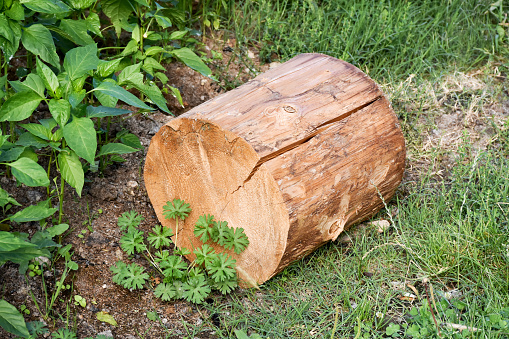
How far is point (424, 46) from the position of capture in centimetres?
404

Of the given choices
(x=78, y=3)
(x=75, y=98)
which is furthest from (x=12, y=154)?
(x=78, y=3)

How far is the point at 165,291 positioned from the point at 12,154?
0.93 metres

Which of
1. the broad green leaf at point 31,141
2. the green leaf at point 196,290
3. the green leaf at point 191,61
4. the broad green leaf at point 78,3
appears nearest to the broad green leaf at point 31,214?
the broad green leaf at point 31,141

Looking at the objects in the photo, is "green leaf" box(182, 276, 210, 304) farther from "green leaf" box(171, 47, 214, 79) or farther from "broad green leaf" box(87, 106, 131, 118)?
"green leaf" box(171, 47, 214, 79)

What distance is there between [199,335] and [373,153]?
121cm

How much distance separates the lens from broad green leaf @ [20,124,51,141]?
2.21 meters

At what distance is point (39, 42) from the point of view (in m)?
2.29

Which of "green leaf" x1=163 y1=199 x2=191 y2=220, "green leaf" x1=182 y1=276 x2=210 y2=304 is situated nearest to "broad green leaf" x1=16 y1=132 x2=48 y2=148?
"green leaf" x1=163 y1=199 x2=191 y2=220

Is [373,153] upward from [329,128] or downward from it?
downward

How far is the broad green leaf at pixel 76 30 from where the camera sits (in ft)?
8.21

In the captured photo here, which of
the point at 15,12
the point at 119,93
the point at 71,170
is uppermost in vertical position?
the point at 15,12

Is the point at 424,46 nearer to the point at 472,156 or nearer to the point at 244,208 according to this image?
the point at 472,156

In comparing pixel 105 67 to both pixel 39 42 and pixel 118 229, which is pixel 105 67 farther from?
pixel 118 229

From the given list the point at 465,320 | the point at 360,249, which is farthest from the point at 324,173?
the point at 465,320
